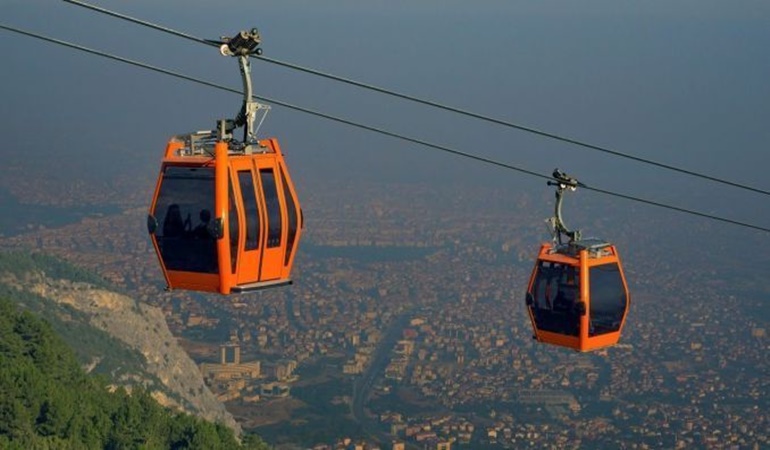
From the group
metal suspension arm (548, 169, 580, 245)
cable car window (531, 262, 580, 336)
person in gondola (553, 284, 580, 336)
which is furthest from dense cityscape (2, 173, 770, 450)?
metal suspension arm (548, 169, 580, 245)

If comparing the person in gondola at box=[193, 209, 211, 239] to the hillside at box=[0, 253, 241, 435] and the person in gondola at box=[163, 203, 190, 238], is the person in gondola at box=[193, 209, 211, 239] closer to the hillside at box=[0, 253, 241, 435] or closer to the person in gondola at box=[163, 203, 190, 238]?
the person in gondola at box=[163, 203, 190, 238]

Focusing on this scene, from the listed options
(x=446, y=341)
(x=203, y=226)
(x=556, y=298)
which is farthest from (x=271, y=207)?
(x=446, y=341)

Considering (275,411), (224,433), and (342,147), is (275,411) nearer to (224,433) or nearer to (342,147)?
(224,433)

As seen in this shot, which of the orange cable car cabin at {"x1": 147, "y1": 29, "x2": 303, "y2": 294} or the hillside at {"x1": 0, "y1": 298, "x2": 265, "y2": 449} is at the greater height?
the orange cable car cabin at {"x1": 147, "y1": 29, "x2": 303, "y2": 294}

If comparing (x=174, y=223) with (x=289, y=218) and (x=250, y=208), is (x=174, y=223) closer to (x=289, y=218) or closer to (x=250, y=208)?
(x=250, y=208)

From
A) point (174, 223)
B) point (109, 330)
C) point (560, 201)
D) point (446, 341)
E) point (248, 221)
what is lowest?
point (446, 341)

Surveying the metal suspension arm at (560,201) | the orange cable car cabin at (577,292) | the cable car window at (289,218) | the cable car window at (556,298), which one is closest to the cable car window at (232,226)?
the cable car window at (289,218)

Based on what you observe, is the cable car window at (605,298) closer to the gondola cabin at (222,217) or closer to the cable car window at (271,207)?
the gondola cabin at (222,217)
